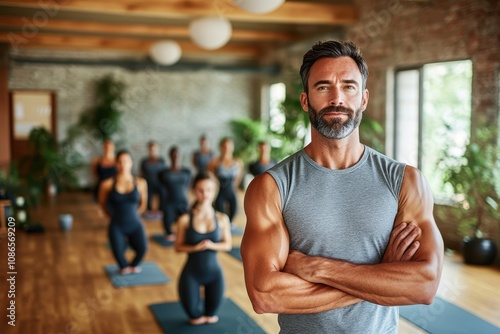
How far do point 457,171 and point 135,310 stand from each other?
369cm

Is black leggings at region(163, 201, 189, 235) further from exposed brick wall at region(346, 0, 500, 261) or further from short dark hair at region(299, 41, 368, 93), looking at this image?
short dark hair at region(299, 41, 368, 93)

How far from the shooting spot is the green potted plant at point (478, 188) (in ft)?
19.5

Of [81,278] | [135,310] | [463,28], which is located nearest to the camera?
[135,310]

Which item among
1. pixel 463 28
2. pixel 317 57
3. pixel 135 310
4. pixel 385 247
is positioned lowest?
pixel 135 310

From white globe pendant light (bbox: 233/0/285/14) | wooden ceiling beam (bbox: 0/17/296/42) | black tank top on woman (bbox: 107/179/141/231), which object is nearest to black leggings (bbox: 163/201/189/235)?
black tank top on woman (bbox: 107/179/141/231)

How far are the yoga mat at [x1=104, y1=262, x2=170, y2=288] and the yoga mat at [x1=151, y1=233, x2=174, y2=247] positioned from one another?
3.80 feet

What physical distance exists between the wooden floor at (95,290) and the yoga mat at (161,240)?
0.12m

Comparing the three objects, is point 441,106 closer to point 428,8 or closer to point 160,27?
point 428,8

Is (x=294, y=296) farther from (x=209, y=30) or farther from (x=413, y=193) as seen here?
(x=209, y=30)

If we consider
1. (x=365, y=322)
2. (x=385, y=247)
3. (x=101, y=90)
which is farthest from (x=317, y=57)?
(x=101, y=90)

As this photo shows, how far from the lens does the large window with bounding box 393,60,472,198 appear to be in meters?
6.48

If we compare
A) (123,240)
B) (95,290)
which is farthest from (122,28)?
(95,290)

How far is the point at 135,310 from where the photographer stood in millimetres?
4781

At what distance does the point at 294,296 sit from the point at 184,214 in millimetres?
3034
